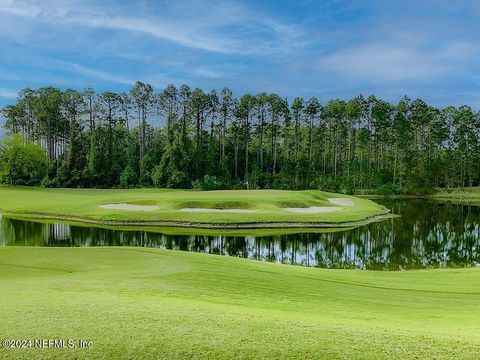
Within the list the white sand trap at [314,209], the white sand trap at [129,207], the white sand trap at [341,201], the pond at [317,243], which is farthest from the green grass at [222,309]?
the white sand trap at [341,201]

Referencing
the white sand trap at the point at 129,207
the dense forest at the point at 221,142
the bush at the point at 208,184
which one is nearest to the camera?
the white sand trap at the point at 129,207

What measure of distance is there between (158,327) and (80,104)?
105m

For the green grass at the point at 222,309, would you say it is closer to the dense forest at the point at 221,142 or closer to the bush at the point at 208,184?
the bush at the point at 208,184

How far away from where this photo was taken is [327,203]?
180ft

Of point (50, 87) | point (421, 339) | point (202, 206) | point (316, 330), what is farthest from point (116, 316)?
point (50, 87)

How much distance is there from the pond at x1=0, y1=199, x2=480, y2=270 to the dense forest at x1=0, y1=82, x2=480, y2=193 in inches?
1834

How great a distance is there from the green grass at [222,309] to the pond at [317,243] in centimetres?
788

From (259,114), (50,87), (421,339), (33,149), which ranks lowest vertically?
(421,339)

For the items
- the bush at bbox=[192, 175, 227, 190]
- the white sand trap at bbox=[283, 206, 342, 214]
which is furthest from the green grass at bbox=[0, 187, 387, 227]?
the bush at bbox=[192, 175, 227, 190]

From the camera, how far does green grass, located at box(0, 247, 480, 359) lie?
22.8ft

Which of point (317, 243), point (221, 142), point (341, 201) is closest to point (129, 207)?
point (317, 243)

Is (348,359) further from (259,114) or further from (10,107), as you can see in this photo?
(10,107)

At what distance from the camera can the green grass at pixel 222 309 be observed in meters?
6.96

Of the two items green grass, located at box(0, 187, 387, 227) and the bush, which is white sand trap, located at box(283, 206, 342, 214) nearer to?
green grass, located at box(0, 187, 387, 227)
